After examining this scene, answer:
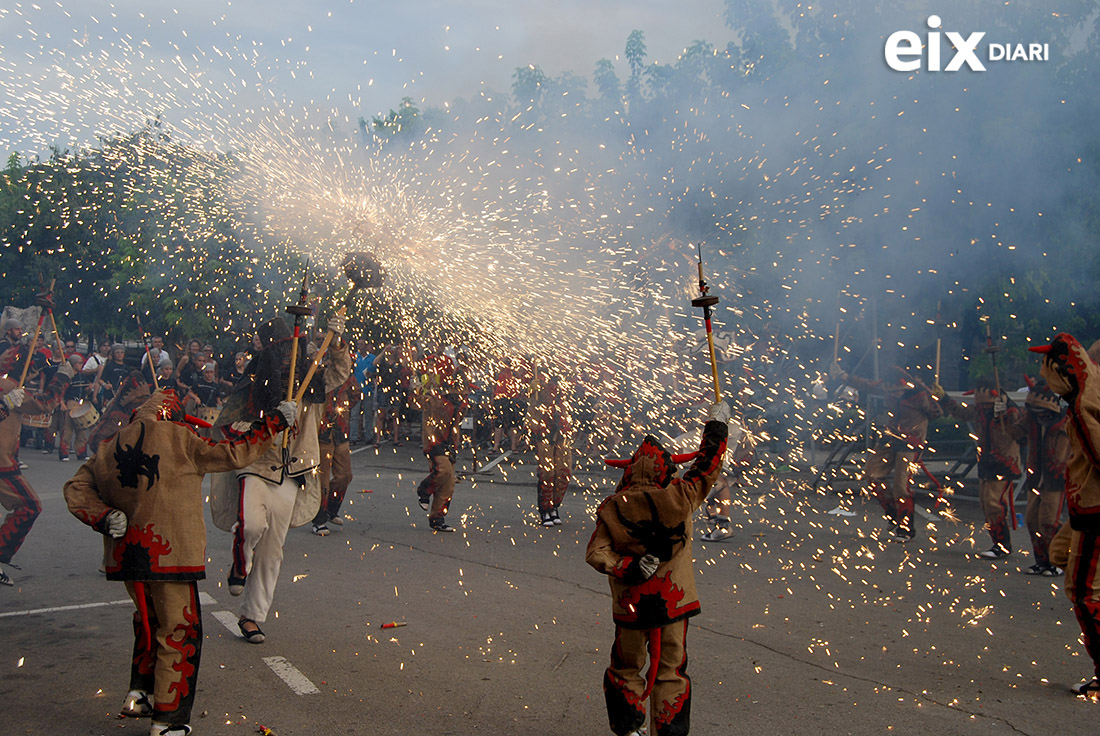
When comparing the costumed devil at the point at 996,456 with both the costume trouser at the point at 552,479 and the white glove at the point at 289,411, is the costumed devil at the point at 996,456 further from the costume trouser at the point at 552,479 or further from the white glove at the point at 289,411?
the white glove at the point at 289,411

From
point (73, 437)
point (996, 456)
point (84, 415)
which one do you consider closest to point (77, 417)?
point (84, 415)

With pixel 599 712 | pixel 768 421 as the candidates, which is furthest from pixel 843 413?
pixel 599 712

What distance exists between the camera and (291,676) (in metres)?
5.29

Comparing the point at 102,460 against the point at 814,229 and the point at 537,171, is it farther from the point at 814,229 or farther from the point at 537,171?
the point at 814,229

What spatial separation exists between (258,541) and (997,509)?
6794 millimetres

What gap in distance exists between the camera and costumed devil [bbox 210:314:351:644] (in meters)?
6.09

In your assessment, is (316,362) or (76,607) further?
(76,607)

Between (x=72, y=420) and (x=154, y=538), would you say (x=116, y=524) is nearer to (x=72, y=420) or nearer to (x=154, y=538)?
(x=154, y=538)

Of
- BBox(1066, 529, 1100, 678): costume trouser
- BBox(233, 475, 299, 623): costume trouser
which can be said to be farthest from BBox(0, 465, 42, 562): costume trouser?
BBox(1066, 529, 1100, 678): costume trouser

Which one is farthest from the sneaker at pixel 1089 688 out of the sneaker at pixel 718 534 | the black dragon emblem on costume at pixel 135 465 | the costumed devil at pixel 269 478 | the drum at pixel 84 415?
the drum at pixel 84 415

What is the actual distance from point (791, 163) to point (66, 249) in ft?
62.7

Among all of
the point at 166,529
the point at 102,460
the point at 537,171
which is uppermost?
the point at 537,171

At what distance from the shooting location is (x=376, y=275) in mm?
7254

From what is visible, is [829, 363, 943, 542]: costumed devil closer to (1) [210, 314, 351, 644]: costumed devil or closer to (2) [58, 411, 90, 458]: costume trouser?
(1) [210, 314, 351, 644]: costumed devil
